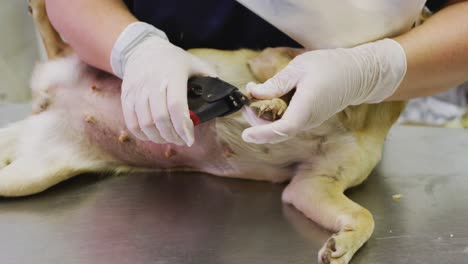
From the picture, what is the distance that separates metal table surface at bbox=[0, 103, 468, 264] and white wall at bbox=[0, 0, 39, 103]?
1.58 meters

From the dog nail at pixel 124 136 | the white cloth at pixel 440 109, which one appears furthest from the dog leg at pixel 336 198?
the white cloth at pixel 440 109

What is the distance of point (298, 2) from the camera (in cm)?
104

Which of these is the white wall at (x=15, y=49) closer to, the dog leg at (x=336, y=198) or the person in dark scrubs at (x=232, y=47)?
the person in dark scrubs at (x=232, y=47)

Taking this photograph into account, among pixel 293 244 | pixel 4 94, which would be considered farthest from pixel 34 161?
pixel 4 94

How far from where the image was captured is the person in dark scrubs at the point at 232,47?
94 cm

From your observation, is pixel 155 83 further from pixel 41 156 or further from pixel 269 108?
pixel 41 156

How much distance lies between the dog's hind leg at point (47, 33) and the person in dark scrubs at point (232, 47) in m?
0.12

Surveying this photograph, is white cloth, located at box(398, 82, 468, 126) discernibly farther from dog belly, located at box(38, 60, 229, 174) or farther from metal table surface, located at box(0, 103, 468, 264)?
dog belly, located at box(38, 60, 229, 174)

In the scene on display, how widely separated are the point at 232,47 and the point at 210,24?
8 centimetres

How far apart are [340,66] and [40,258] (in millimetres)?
607

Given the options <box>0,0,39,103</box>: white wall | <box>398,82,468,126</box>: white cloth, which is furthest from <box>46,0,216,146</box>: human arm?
<box>398,82,468,126</box>: white cloth

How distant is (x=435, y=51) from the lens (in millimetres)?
1081

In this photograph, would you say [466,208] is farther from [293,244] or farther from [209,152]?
[209,152]

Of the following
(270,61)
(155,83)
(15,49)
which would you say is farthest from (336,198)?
(15,49)
